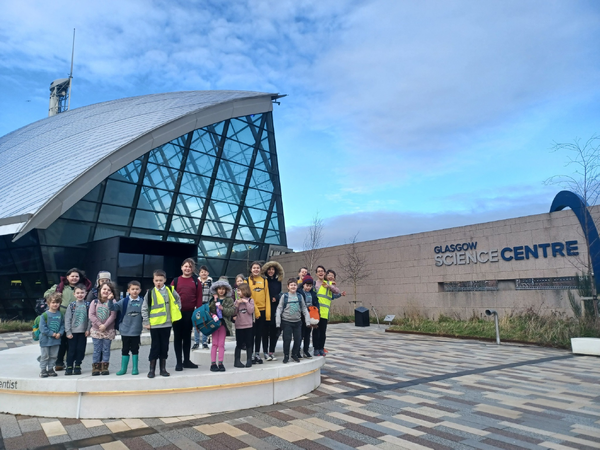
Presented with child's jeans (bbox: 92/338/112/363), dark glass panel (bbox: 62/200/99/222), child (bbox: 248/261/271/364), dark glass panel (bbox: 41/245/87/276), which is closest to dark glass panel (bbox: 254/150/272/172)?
dark glass panel (bbox: 62/200/99/222)

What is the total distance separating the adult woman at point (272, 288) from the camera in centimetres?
692

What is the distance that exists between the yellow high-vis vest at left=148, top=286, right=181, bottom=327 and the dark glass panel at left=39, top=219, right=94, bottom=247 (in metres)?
15.4

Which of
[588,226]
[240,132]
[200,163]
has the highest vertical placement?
[240,132]

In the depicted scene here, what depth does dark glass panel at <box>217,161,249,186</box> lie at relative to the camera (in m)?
25.5

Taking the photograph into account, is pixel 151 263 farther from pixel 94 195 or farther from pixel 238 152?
pixel 238 152

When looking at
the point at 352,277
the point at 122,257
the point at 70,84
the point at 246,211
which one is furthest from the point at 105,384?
the point at 70,84

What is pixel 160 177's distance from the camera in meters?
22.5

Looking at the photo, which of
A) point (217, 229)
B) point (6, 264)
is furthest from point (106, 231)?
point (217, 229)

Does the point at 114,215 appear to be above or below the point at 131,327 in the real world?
above

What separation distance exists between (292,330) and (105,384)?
2.80m

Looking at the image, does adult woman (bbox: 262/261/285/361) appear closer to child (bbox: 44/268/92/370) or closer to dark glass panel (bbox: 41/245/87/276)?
child (bbox: 44/268/92/370)

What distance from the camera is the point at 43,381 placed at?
5.04m

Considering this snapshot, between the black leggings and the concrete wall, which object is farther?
the concrete wall

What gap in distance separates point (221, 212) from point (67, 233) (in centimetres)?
849
